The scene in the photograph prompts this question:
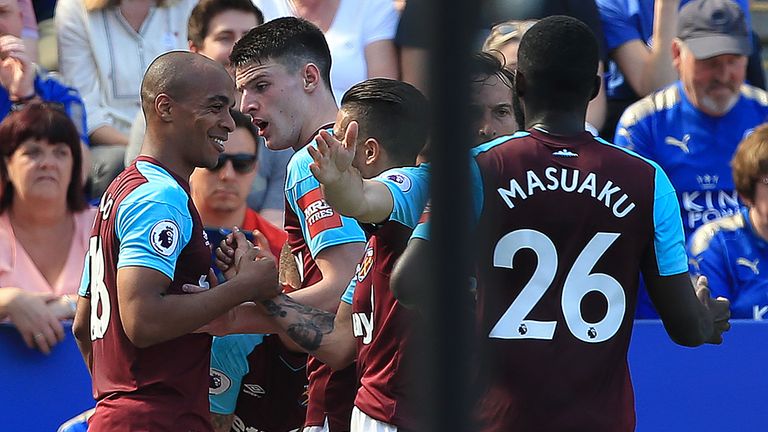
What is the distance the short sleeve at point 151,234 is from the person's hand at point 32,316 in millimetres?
1354

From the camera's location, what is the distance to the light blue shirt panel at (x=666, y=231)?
3.07 metres

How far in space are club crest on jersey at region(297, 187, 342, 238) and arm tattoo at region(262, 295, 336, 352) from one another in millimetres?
206

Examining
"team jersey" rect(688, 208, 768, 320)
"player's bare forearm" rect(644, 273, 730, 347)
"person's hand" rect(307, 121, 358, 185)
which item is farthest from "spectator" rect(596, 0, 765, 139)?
"person's hand" rect(307, 121, 358, 185)

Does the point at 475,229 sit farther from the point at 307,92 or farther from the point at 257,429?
the point at 257,429

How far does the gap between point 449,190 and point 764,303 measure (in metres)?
4.14

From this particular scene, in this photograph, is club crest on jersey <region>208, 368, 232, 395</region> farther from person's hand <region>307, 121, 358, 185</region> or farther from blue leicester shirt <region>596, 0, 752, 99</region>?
blue leicester shirt <region>596, 0, 752, 99</region>

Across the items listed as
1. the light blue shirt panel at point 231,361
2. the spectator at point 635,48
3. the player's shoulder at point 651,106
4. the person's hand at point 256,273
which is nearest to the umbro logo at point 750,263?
the player's shoulder at point 651,106

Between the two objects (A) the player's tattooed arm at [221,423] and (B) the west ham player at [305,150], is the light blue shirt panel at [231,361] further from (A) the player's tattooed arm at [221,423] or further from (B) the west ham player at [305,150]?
(B) the west ham player at [305,150]

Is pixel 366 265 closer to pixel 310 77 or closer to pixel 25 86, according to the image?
pixel 310 77

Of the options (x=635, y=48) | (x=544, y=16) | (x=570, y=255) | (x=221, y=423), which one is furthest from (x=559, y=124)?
(x=635, y=48)

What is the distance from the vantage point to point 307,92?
3820 millimetres

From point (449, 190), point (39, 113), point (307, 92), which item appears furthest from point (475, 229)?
point (39, 113)

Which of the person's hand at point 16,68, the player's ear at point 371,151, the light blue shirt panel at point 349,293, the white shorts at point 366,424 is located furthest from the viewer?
the person's hand at point 16,68

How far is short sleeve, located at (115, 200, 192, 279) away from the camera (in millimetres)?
3115
